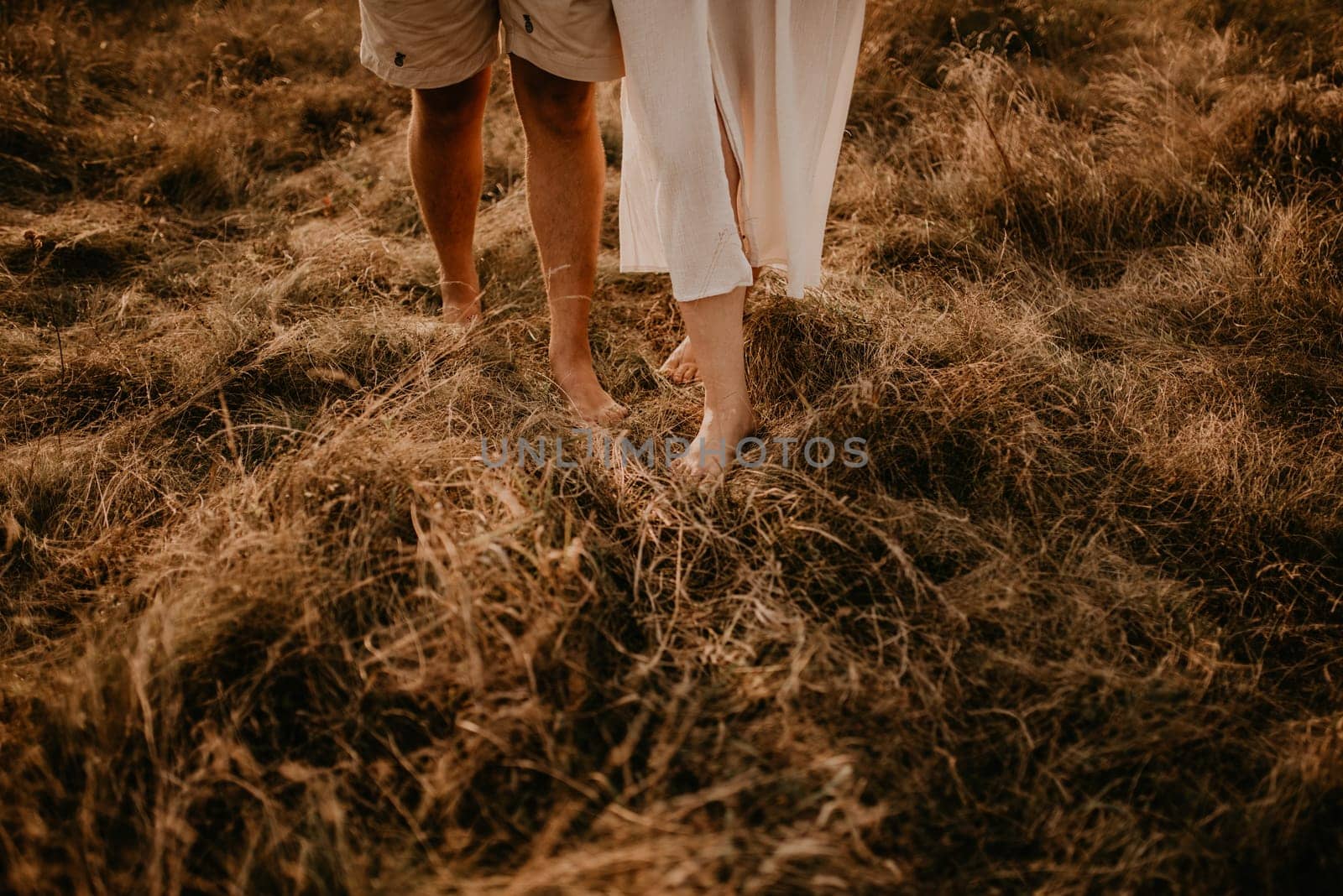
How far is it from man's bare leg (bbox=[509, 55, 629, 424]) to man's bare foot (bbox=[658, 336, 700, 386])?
205mm

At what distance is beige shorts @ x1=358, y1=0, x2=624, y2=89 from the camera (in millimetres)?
1531

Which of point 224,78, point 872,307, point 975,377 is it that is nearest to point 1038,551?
point 975,377

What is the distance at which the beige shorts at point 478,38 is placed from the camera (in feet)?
5.02

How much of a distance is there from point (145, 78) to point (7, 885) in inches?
145

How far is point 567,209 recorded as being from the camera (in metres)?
1.87

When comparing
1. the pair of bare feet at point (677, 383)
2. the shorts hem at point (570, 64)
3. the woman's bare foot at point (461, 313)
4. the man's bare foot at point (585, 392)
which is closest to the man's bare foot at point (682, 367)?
the pair of bare feet at point (677, 383)

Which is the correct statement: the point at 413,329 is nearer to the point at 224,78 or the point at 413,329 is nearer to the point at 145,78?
the point at 224,78

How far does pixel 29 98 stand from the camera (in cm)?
300

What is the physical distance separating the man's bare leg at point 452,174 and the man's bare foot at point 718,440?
841mm

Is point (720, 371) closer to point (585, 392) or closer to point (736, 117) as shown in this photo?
point (585, 392)

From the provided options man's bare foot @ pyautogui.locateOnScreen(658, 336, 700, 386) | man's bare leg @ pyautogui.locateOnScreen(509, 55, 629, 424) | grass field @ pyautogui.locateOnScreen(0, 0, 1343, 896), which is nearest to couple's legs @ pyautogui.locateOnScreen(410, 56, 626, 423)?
man's bare leg @ pyautogui.locateOnScreen(509, 55, 629, 424)

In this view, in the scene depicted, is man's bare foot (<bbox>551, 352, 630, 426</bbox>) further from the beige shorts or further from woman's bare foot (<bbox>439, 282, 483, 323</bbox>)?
the beige shorts

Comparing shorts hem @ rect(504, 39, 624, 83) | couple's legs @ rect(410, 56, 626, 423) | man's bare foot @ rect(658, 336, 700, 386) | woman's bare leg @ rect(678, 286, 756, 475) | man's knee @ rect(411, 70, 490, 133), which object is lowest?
man's bare foot @ rect(658, 336, 700, 386)

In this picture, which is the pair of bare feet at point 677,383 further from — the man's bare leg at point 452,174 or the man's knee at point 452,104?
the man's knee at point 452,104
